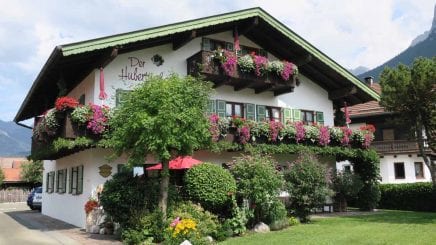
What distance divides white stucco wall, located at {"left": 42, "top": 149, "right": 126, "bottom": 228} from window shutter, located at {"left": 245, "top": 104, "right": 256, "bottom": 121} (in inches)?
263

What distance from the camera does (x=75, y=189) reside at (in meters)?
19.9

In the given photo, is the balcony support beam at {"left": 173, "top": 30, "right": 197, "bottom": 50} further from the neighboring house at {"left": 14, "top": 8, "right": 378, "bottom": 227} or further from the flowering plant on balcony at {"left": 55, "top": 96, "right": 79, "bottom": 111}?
the flowering plant on balcony at {"left": 55, "top": 96, "right": 79, "bottom": 111}

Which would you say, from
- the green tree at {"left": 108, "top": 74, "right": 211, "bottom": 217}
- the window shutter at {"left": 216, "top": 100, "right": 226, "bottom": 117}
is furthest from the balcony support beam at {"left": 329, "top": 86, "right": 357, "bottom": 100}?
the green tree at {"left": 108, "top": 74, "right": 211, "bottom": 217}

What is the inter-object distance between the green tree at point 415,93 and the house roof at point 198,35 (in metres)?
2.52

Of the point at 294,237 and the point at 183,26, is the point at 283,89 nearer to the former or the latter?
the point at 183,26

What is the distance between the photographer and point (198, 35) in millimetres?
21094

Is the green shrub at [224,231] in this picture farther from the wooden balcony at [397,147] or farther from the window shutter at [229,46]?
the wooden balcony at [397,147]

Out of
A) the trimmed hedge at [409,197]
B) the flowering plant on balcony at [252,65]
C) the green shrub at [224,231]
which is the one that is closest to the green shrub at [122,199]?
the green shrub at [224,231]

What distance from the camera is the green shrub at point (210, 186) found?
1510cm

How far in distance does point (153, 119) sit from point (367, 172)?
1412 cm

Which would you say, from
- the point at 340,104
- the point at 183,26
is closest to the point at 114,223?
the point at 183,26

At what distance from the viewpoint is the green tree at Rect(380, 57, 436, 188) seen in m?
20.1

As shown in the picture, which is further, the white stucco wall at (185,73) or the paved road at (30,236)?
the white stucco wall at (185,73)

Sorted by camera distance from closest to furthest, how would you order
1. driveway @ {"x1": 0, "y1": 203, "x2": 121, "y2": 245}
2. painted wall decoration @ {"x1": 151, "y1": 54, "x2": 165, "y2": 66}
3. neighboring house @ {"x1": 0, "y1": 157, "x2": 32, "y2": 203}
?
driveway @ {"x1": 0, "y1": 203, "x2": 121, "y2": 245}
painted wall decoration @ {"x1": 151, "y1": 54, "x2": 165, "y2": 66}
neighboring house @ {"x1": 0, "y1": 157, "x2": 32, "y2": 203}
